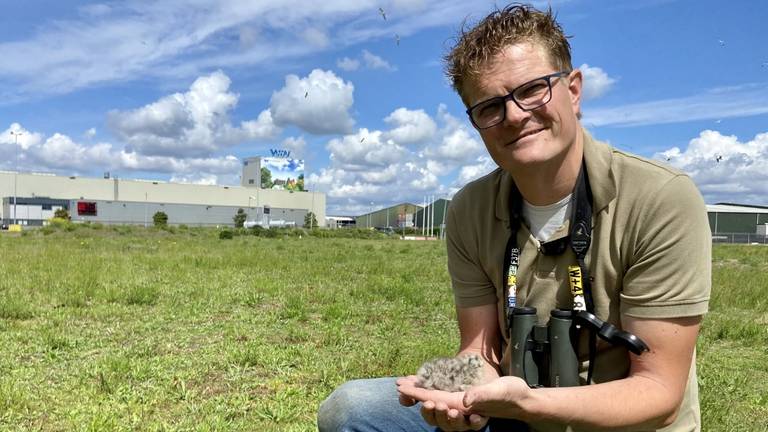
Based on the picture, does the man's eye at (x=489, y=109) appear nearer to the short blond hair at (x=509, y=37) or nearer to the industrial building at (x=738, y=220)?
the short blond hair at (x=509, y=37)

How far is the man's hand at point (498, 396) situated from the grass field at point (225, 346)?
2.38m

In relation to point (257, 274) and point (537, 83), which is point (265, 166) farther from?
point (537, 83)

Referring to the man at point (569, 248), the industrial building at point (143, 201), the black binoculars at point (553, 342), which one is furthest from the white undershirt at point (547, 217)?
the industrial building at point (143, 201)

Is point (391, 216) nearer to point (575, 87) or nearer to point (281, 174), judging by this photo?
point (281, 174)

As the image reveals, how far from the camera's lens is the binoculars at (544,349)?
197 cm

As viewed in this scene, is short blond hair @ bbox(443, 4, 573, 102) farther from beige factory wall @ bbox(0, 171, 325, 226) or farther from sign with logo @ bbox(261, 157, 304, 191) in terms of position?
sign with logo @ bbox(261, 157, 304, 191)

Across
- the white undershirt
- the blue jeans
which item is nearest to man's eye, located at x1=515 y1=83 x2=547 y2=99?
the white undershirt

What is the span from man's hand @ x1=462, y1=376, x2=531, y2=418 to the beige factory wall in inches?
4252

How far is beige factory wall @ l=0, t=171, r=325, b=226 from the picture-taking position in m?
95.8

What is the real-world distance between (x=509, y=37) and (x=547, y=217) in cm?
63

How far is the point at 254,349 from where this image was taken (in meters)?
5.64

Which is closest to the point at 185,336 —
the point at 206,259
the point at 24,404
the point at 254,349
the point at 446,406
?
the point at 254,349

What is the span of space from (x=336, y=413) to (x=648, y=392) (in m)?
1.14

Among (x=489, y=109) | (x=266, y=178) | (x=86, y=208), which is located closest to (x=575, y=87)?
(x=489, y=109)
